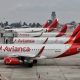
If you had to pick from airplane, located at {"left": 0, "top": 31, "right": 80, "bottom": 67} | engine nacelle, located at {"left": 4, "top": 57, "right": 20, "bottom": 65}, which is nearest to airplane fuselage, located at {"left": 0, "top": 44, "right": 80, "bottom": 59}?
airplane, located at {"left": 0, "top": 31, "right": 80, "bottom": 67}

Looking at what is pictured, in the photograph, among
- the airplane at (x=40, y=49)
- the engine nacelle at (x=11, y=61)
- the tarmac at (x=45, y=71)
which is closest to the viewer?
the tarmac at (x=45, y=71)

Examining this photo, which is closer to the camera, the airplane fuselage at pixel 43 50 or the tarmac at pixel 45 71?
the tarmac at pixel 45 71

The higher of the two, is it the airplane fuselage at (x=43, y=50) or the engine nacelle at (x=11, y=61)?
the airplane fuselage at (x=43, y=50)

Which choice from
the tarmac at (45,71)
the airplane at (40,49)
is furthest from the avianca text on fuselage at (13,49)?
the tarmac at (45,71)

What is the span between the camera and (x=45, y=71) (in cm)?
4028

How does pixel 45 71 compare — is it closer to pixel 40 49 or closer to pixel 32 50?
pixel 40 49

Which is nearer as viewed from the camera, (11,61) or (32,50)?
(11,61)

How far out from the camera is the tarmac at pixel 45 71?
1428 inches

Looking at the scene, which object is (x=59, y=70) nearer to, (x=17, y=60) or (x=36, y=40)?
(x=17, y=60)

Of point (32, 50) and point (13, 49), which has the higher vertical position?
point (13, 49)

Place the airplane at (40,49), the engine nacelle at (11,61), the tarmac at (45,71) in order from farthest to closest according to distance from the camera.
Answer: the airplane at (40,49), the engine nacelle at (11,61), the tarmac at (45,71)

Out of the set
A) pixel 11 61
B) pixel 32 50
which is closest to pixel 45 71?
pixel 11 61

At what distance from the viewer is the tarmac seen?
36.3 m

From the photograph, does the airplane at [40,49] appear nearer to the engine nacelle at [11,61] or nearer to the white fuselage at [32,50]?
the white fuselage at [32,50]
